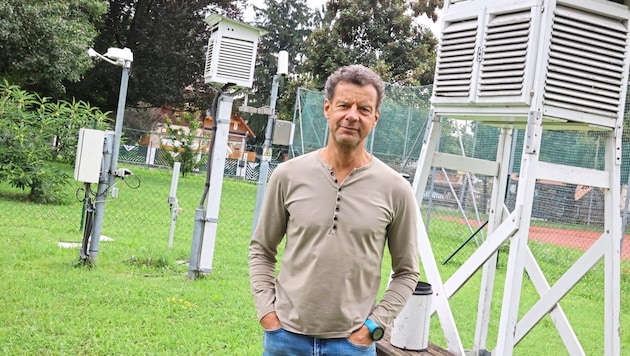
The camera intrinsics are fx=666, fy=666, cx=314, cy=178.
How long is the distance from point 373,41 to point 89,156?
17816 millimetres

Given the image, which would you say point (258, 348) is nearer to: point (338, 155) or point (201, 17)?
point (338, 155)

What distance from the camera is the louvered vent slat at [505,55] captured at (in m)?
3.34

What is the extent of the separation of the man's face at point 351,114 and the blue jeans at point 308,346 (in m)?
0.62

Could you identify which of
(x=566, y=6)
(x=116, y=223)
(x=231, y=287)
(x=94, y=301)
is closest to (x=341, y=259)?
(x=566, y=6)

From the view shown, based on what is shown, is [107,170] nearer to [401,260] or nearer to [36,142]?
[401,260]

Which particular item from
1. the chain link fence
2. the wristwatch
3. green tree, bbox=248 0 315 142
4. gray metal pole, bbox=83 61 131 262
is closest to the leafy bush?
the chain link fence

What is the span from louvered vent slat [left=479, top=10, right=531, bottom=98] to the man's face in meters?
1.43

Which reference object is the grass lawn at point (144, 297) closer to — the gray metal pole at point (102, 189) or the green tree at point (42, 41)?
the gray metal pole at point (102, 189)

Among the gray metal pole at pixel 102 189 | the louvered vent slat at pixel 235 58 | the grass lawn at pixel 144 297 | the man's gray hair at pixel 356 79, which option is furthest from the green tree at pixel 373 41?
the man's gray hair at pixel 356 79

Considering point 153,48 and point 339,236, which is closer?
point 339,236

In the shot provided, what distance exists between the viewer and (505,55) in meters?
3.42

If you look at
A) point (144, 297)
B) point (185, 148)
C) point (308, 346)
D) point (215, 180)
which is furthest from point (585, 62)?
point (185, 148)

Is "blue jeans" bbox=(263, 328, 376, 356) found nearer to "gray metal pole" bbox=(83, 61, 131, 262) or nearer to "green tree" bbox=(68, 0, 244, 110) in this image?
"gray metal pole" bbox=(83, 61, 131, 262)

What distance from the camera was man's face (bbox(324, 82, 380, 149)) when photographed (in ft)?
6.98
